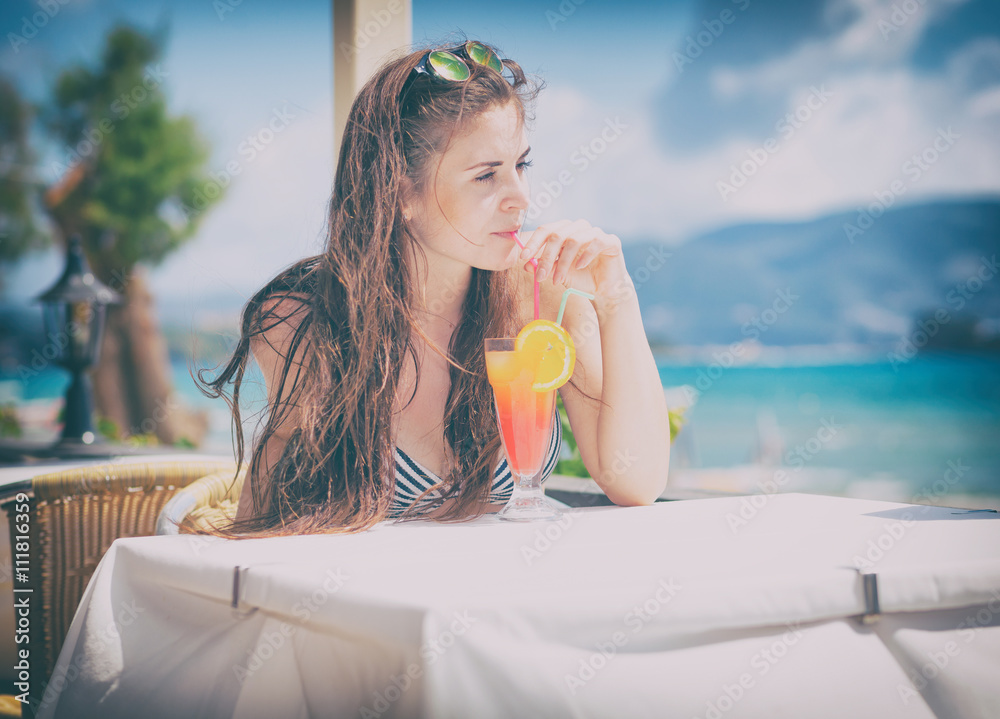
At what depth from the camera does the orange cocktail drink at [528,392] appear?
1185 mm

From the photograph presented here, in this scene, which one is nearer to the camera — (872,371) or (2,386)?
(2,386)

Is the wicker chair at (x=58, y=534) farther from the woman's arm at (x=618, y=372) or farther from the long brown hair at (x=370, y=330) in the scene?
the woman's arm at (x=618, y=372)

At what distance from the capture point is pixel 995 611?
2.59 feet

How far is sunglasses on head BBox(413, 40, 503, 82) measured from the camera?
1.51 metres

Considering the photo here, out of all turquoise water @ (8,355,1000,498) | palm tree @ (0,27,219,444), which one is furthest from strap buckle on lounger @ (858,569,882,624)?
turquoise water @ (8,355,1000,498)

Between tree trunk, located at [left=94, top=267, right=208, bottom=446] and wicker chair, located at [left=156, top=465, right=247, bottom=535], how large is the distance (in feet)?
26.9

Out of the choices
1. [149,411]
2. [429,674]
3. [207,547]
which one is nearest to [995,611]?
[429,674]

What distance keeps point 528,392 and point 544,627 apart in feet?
1.95

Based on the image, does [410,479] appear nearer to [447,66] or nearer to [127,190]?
[447,66]

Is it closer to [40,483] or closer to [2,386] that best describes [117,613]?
[40,483]

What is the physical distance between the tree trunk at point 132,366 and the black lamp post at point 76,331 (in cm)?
670

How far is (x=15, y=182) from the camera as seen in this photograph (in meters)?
9.61

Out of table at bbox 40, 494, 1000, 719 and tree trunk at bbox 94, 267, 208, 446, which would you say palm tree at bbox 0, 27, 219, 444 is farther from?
table at bbox 40, 494, 1000, 719

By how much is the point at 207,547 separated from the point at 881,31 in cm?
2470
